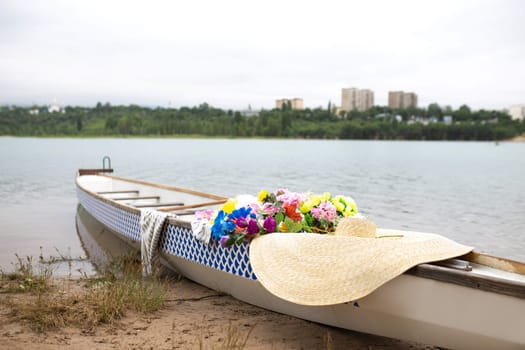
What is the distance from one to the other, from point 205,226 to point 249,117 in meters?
116

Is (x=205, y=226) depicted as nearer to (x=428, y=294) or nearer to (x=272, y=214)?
(x=272, y=214)

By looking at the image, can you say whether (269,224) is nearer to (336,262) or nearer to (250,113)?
(336,262)

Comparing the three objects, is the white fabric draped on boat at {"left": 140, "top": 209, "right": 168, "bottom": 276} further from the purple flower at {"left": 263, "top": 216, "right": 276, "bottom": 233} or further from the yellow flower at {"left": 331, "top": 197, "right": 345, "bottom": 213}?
the yellow flower at {"left": 331, "top": 197, "right": 345, "bottom": 213}

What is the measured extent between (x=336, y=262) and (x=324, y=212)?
4.25ft

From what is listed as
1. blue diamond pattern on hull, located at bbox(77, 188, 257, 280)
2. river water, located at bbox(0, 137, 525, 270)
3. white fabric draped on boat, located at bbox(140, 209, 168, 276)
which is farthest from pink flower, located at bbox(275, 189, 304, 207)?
river water, located at bbox(0, 137, 525, 270)

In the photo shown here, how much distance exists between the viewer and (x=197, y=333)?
5375 millimetres

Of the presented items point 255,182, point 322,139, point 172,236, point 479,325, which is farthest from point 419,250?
point 322,139

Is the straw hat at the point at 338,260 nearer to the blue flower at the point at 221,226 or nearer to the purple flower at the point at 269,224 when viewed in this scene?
the purple flower at the point at 269,224

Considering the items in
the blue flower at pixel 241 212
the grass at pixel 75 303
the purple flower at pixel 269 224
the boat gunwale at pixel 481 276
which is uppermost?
the blue flower at pixel 241 212

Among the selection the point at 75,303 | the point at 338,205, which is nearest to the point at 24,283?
the point at 75,303

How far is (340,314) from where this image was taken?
5172mm

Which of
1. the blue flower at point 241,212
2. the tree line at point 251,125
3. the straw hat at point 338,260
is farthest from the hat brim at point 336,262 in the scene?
the tree line at point 251,125

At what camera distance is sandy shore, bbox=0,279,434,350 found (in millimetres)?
4957

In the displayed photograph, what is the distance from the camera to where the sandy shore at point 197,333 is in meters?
4.96
